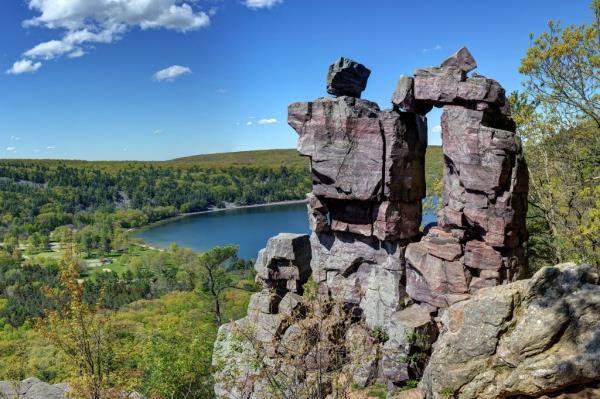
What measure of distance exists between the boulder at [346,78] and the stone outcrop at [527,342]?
10.7 meters

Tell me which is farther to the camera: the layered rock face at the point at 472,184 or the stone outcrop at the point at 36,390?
the stone outcrop at the point at 36,390

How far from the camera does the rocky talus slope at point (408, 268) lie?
13469mm

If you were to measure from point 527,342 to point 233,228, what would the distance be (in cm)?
13363

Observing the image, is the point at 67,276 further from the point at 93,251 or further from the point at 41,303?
the point at 93,251

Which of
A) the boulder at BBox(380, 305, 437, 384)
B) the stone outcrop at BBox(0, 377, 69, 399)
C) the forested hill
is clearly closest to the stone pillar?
the boulder at BBox(380, 305, 437, 384)

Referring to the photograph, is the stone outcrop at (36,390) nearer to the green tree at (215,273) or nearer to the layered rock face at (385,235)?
the layered rock face at (385,235)

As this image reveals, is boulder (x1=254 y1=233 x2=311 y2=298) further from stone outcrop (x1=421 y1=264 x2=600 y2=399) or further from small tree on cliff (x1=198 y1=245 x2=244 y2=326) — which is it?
small tree on cliff (x1=198 y1=245 x2=244 y2=326)

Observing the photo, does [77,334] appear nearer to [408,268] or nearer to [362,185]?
[362,185]

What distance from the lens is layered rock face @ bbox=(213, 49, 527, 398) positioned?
56.9 ft

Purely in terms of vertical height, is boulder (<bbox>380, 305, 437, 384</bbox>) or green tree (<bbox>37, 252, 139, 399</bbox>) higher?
green tree (<bbox>37, 252, 139, 399</bbox>)

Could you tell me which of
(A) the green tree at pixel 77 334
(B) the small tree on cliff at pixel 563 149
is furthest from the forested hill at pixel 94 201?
(A) the green tree at pixel 77 334

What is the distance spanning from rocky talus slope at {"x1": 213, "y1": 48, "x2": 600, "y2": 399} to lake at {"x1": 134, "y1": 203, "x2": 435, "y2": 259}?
82.4 meters

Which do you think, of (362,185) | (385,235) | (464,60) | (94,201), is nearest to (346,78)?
(362,185)


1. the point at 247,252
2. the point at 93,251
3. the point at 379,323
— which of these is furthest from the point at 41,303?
the point at 379,323
